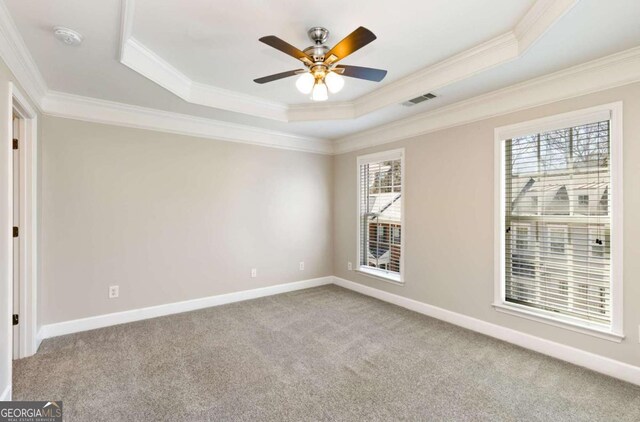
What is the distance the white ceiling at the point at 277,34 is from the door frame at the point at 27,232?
1.76ft

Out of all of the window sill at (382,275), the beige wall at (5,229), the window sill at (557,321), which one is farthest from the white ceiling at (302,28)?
the window sill at (382,275)

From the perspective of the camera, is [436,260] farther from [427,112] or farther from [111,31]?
[111,31]

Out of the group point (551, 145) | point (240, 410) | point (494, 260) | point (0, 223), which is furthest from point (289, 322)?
point (551, 145)

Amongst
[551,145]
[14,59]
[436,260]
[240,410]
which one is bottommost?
[240,410]

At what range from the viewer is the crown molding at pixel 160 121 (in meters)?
3.11

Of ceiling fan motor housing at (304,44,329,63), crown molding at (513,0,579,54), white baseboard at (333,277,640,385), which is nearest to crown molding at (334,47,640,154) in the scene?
crown molding at (513,0,579,54)

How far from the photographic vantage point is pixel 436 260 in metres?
3.65

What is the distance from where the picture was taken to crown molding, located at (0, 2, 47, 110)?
1.88 m

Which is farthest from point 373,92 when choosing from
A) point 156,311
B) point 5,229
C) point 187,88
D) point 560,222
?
point 156,311

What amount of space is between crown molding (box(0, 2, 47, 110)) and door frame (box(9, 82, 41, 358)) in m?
0.20

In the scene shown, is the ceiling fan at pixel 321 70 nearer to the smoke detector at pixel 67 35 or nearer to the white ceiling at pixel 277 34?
the white ceiling at pixel 277 34

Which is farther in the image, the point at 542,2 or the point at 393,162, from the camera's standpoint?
the point at 393,162

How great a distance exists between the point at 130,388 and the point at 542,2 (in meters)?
3.80

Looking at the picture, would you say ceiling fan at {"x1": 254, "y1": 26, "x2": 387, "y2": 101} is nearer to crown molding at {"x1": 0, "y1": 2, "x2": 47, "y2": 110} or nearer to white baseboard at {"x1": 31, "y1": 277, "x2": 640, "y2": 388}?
crown molding at {"x1": 0, "y1": 2, "x2": 47, "y2": 110}
